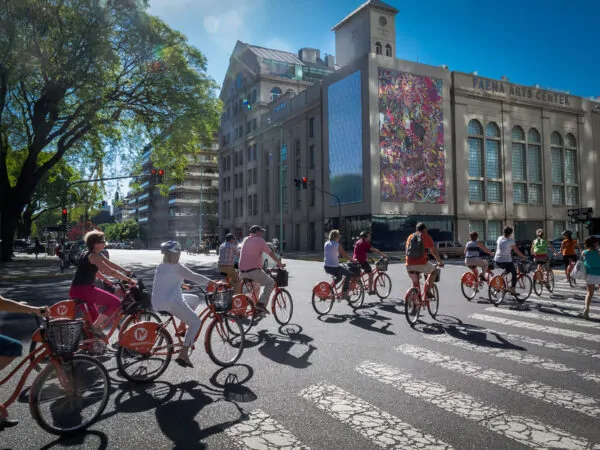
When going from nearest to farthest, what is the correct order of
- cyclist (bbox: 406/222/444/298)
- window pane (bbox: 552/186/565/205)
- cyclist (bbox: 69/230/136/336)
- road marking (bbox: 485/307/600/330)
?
1. cyclist (bbox: 69/230/136/336)
2. road marking (bbox: 485/307/600/330)
3. cyclist (bbox: 406/222/444/298)
4. window pane (bbox: 552/186/565/205)

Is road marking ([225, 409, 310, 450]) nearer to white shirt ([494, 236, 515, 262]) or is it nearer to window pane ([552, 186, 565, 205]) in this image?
white shirt ([494, 236, 515, 262])

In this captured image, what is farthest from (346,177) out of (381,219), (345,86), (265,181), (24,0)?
(24,0)

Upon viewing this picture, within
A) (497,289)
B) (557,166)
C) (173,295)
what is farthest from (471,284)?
(557,166)

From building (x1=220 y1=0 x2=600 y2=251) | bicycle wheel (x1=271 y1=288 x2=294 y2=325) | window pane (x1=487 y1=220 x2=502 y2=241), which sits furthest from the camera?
window pane (x1=487 y1=220 x2=502 y2=241)

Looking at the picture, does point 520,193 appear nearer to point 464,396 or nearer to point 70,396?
point 464,396

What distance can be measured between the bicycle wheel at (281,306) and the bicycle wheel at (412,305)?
2.17m

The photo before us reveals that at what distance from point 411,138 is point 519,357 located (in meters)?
38.9

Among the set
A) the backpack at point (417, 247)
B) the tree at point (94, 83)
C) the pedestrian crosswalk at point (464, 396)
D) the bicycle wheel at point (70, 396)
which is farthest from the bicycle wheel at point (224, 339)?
the tree at point (94, 83)

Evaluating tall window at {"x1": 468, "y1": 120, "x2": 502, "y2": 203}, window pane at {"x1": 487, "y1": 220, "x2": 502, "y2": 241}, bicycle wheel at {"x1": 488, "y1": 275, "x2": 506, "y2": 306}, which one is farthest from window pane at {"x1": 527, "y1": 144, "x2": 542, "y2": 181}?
bicycle wheel at {"x1": 488, "y1": 275, "x2": 506, "y2": 306}

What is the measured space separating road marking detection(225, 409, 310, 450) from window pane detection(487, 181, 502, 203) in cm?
4869

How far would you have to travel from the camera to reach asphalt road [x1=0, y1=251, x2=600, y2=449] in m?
3.65

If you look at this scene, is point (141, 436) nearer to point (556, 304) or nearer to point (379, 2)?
point (556, 304)

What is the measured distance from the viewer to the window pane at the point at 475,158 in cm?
4728

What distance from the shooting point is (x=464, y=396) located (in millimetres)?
4613
